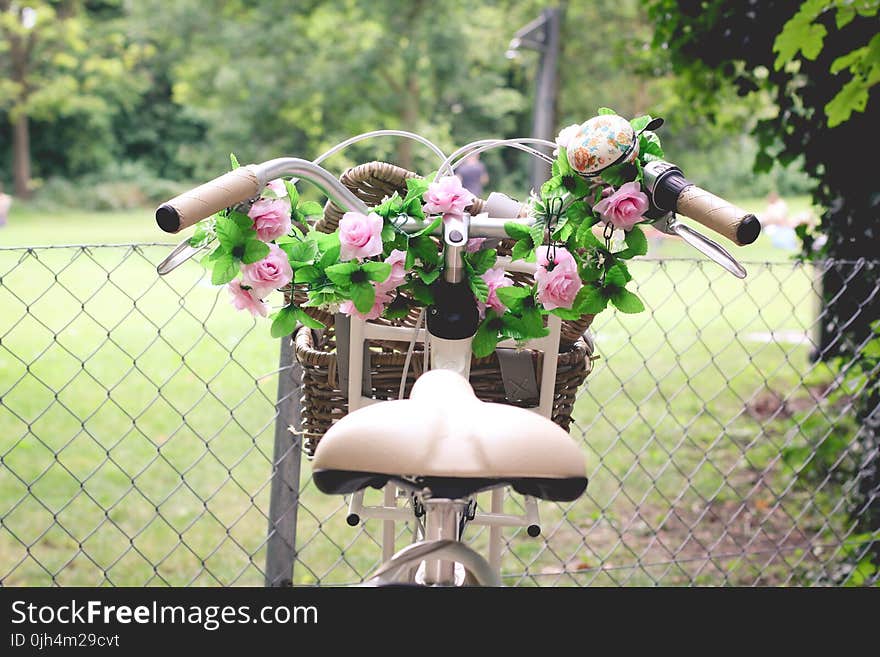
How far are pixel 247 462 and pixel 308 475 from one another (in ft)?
1.16

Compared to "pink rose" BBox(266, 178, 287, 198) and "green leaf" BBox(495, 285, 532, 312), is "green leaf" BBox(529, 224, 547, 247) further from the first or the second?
"pink rose" BBox(266, 178, 287, 198)

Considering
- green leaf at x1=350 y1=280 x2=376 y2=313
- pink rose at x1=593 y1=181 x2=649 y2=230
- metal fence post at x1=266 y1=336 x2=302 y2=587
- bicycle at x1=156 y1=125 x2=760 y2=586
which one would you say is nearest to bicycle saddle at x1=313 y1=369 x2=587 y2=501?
bicycle at x1=156 y1=125 x2=760 y2=586

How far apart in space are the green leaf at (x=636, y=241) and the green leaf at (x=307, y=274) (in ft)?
1.47

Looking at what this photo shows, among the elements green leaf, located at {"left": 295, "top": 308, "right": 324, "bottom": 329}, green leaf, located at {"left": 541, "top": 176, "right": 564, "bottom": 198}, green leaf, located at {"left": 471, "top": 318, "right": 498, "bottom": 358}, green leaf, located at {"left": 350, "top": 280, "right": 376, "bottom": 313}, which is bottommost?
green leaf, located at {"left": 471, "top": 318, "right": 498, "bottom": 358}

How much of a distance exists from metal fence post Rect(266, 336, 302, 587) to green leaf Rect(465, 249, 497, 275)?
784 millimetres

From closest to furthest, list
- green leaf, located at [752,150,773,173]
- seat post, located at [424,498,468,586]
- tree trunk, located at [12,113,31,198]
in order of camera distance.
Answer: seat post, located at [424,498,468,586] < green leaf, located at [752,150,773,173] < tree trunk, located at [12,113,31,198]

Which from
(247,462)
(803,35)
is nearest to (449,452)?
(803,35)

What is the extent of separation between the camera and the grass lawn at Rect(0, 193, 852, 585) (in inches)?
109

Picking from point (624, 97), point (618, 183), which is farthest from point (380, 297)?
point (624, 97)

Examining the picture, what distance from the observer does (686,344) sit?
694 centimetres

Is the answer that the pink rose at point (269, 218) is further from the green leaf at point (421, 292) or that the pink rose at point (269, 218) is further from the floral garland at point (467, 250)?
the green leaf at point (421, 292)

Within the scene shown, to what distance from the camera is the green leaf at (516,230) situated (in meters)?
1.28

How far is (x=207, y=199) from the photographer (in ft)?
3.65
